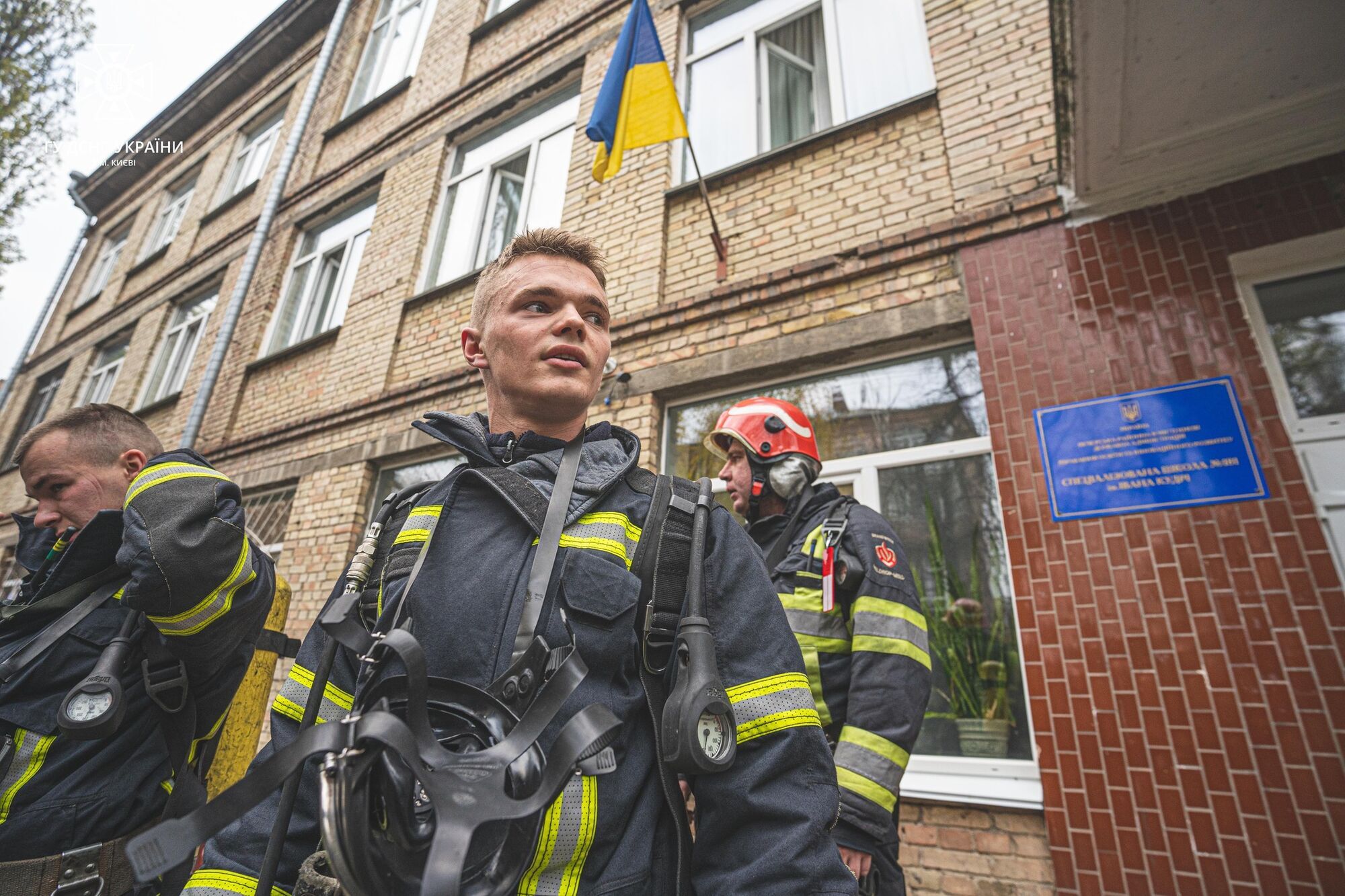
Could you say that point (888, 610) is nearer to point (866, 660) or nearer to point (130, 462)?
point (866, 660)

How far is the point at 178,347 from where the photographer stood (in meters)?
10.1

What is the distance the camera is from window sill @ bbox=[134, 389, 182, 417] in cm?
871

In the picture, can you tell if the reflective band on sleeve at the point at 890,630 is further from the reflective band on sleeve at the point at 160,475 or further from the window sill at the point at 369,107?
the window sill at the point at 369,107

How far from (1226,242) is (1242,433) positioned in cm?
97

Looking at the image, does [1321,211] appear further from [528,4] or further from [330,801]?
[528,4]

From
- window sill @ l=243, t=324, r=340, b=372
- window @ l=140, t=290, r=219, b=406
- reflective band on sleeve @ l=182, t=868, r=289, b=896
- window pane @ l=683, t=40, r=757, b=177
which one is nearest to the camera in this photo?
reflective band on sleeve @ l=182, t=868, r=289, b=896

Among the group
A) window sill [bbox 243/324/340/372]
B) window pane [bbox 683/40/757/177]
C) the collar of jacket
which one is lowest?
the collar of jacket

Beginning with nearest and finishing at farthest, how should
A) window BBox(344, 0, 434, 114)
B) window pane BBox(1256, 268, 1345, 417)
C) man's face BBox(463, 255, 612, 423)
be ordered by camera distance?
man's face BBox(463, 255, 612, 423) → window pane BBox(1256, 268, 1345, 417) → window BBox(344, 0, 434, 114)

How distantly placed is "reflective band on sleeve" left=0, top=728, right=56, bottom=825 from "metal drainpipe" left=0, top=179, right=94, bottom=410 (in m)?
18.0

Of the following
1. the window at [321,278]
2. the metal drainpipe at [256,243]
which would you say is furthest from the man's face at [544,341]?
the metal drainpipe at [256,243]

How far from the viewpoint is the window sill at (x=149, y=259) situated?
11.6 metres

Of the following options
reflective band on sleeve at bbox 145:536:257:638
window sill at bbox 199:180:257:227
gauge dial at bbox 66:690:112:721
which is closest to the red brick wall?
reflective band on sleeve at bbox 145:536:257:638

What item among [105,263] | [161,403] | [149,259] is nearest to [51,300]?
[105,263]

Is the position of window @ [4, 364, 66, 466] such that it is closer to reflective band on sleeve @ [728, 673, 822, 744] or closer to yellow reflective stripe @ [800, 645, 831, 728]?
yellow reflective stripe @ [800, 645, 831, 728]
